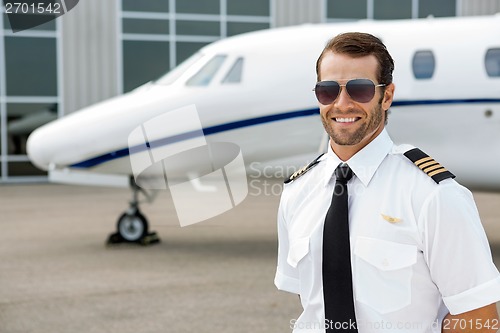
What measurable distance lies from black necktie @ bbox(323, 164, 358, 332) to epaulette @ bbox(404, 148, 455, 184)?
0.18 meters

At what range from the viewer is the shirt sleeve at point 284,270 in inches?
83.4

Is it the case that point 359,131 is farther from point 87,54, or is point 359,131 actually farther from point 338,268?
point 87,54

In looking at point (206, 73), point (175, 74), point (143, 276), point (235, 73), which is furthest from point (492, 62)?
point (143, 276)

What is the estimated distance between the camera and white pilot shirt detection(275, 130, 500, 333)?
1703 mm

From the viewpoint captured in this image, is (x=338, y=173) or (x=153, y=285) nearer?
(x=338, y=173)

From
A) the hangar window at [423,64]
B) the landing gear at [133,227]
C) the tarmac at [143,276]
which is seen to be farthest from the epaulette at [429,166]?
the landing gear at [133,227]

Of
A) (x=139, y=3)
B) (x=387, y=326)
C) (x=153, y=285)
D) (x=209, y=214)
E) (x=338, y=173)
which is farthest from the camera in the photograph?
(x=139, y=3)

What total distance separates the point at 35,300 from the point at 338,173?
4.84 metres

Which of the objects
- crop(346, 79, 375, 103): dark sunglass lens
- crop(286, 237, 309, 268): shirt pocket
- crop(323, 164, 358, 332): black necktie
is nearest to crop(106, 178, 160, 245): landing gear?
crop(286, 237, 309, 268): shirt pocket

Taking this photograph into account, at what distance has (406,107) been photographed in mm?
7930

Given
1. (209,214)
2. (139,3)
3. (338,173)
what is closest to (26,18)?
(139,3)

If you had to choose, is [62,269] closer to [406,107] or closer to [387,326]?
[406,107]

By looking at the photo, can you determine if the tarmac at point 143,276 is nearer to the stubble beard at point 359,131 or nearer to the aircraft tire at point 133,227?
the aircraft tire at point 133,227

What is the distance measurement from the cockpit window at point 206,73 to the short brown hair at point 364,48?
6.63 meters
